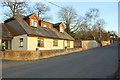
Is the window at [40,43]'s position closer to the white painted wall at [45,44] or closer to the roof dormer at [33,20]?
the white painted wall at [45,44]

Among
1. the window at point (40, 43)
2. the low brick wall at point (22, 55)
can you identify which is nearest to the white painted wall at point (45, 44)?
the window at point (40, 43)

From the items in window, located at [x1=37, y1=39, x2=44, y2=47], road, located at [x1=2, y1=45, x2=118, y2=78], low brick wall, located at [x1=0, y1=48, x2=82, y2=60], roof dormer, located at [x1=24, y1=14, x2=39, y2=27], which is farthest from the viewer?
roof dormer, located at [x1=24, y1=14, x2=39, y2=27]

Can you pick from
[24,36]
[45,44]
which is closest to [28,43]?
[24,36]

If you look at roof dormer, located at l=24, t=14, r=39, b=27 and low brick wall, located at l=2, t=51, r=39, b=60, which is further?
roof dormer, located at l=24, t=14, r=39, b=27

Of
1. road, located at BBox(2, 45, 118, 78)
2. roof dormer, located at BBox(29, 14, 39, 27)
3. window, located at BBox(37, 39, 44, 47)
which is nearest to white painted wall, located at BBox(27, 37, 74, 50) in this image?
window, located at BBox(37, 39, 44, 47)

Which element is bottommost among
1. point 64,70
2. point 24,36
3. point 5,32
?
point 64,70

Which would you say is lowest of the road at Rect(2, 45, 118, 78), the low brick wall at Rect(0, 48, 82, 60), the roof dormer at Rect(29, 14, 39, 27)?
the road at Rect(2, 45, 118, 78)

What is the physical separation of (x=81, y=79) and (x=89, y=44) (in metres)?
25.3

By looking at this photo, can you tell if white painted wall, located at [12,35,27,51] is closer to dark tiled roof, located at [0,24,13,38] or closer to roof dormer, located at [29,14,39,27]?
dark tiled roof, located at [0,24,13,38]

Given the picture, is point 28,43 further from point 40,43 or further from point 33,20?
point 33,20

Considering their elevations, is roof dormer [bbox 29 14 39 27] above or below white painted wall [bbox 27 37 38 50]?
above

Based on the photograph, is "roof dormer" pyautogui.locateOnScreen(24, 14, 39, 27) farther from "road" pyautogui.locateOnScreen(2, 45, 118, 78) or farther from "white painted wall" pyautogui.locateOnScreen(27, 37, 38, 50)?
"road" pyautogui.locateOnScreen(2, 45, 118, 78)

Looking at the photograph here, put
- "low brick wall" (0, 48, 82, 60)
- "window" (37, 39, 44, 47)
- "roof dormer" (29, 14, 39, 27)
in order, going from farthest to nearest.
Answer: "roof dormer" (29, 14, 39, 27) → "window" (37, 39, 44, 47) → "low brick wall" (0, 48, 82, 60)

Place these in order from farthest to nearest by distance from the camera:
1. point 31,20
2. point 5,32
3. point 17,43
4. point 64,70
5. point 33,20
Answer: point 33,20
point 31,20
point 5,32
point 17,43
point 64,70
